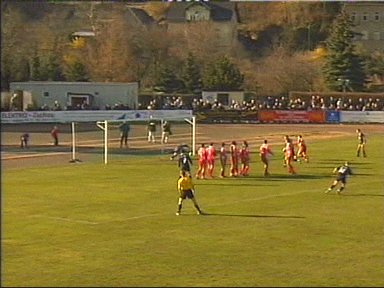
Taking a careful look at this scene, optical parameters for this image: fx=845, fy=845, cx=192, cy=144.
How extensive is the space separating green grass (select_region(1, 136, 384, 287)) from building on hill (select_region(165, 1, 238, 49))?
66.6ft

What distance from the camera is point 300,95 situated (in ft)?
205

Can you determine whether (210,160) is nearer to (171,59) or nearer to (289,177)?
(289,177)

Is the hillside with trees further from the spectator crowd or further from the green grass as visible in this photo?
the green grass

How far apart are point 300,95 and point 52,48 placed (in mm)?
18623

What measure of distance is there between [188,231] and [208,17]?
124ft

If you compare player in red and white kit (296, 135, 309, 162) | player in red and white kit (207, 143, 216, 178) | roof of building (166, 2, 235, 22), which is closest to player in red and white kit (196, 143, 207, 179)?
player in red and white kit (207, 143, 216, 178)

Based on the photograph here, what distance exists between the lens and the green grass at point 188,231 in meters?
13.6

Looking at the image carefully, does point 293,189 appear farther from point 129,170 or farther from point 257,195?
point 129,170

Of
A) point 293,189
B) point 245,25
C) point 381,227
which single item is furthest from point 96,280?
point 245,25

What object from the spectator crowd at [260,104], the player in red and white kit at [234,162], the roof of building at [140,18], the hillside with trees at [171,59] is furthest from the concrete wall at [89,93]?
the player in red and white kit at [234,162]

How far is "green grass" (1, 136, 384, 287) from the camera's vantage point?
537 inches

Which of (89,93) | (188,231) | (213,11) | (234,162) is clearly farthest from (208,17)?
(188,231)

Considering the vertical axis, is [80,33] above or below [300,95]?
above

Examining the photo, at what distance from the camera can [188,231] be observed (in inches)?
723
